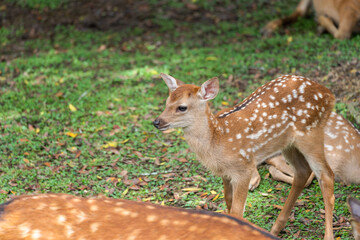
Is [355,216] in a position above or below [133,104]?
above

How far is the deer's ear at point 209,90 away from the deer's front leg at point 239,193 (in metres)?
→ 0.82

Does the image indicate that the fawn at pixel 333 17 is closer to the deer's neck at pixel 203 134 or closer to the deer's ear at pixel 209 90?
the deer's ear at pixel 209 90

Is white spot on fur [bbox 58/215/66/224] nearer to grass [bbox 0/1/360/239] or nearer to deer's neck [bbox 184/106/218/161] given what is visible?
deer's neck [bbox 184/106/218/161]

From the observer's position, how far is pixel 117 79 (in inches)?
370

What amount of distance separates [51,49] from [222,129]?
21.6 feet

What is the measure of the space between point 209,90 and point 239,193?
41.1 inches

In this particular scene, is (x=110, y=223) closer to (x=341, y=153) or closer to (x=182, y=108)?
(x=182, y=108)

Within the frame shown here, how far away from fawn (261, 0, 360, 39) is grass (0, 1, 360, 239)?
0.20 m

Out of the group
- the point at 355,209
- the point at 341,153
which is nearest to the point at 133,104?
the point at 341,153

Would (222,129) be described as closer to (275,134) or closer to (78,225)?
(275,134)

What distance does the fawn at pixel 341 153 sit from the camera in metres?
6.02

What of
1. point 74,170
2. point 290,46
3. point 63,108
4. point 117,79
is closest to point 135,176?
point 74,170

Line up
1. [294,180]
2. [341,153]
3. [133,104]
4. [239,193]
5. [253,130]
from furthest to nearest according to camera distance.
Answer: [133,104] → [341,153] → [294,180] → [253,130] → [239,193]

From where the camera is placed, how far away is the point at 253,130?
204 inches
